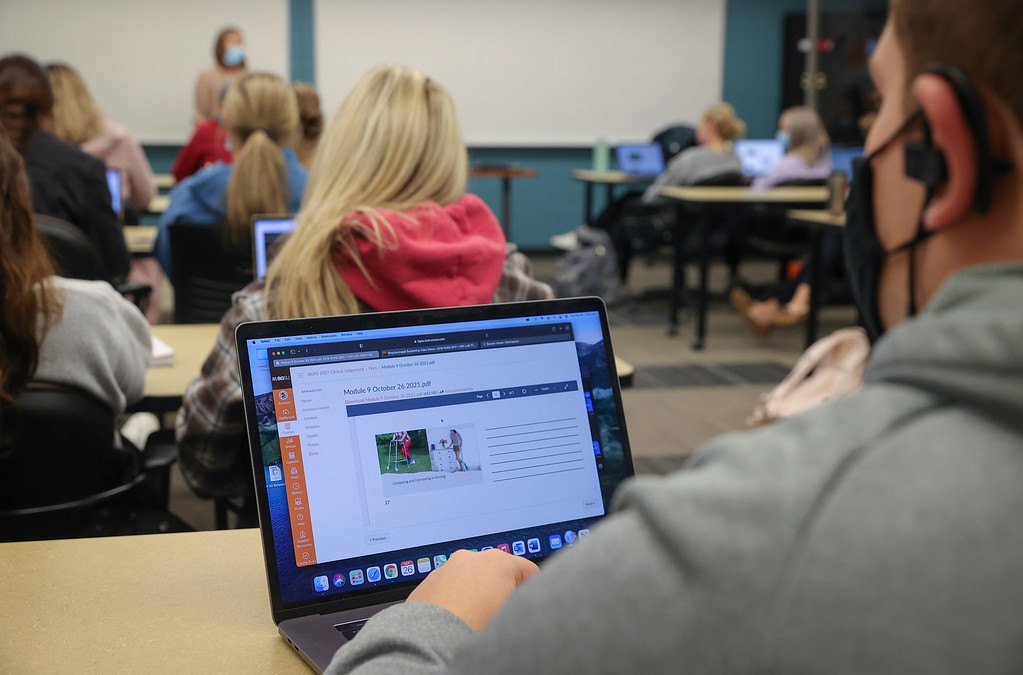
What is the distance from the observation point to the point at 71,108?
192 inches

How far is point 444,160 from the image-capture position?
1898 mm

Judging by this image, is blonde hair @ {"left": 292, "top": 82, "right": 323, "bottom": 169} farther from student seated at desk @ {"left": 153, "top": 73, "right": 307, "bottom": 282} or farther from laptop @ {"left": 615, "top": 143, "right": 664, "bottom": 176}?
laptop @ {"left": 615, "top": 143, "right": 664, "bottom": 176}

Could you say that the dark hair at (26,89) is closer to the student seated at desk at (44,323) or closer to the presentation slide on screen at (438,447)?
the student seated at desk at (44,323)

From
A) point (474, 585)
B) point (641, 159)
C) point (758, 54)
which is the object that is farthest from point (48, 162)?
point (758, 54)

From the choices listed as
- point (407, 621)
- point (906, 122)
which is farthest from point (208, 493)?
point (906, 122)

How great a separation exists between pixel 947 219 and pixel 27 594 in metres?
0.96

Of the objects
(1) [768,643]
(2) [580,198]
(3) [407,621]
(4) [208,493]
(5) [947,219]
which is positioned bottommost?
(2) [580,198]

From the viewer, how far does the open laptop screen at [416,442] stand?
1013mm

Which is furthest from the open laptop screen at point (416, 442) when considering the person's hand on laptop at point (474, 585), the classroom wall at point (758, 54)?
the classroom wall at point (758, 54)

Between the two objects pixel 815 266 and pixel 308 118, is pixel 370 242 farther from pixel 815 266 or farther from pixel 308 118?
pixel 815 266

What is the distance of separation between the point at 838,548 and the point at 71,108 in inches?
199

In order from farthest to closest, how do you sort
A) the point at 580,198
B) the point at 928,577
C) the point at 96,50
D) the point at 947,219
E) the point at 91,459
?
the point at 580,198 < the point at 96,50 < the point at 91,459 < the point at 947,219 < the point at 928,577

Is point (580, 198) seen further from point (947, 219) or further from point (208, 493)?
point (947, 219)

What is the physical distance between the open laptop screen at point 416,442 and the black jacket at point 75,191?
2.90 meters
